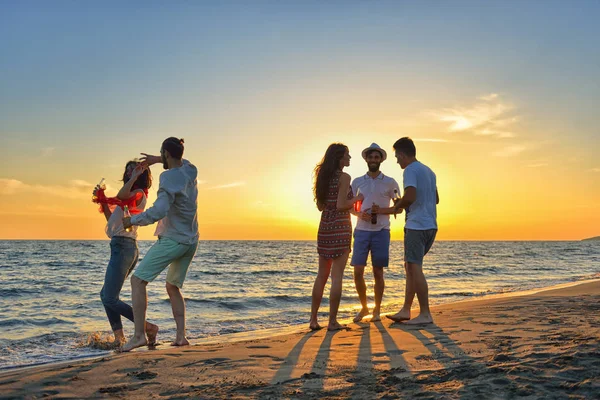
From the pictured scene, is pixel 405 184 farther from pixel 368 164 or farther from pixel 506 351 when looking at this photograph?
pixel 506 351

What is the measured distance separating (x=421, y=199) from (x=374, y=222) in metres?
0.81

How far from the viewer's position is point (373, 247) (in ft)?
22.0

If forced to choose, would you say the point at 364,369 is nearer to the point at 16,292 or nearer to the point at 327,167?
the point at 327,167

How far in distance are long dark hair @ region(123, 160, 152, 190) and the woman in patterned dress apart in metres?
1.91

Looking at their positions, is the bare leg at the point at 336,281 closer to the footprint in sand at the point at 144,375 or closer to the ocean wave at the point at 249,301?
the footprint in sand at the point at 144,375

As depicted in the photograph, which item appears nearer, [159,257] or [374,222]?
[159,257]

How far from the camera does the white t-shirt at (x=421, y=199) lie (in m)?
5.97

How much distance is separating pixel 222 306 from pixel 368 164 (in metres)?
6.58

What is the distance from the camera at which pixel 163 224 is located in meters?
5.25

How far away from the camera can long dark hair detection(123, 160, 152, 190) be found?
18.3ft

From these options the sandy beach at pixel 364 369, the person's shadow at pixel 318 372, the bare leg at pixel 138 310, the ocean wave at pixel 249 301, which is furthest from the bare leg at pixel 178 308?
the ocean wave at pixel 249 301

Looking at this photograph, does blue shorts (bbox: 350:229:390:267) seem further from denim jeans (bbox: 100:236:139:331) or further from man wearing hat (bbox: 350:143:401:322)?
denim jeans (bbox: 100:236:139:331)

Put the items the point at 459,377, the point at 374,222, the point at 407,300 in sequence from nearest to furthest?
the point at 459,377
the point at 407,300
the point at 374,222

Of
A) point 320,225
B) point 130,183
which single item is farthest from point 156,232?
point 320,225
